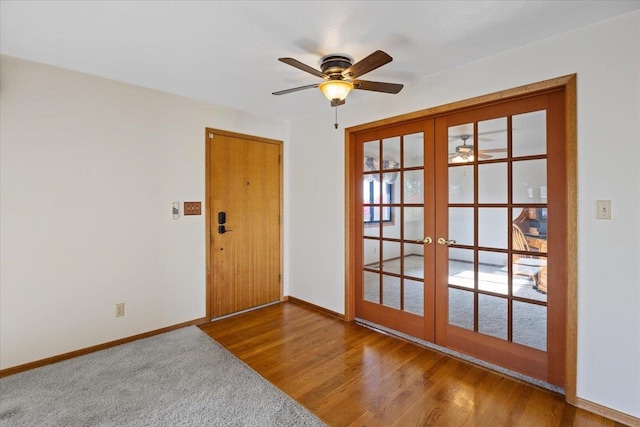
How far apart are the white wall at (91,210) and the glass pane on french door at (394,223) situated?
181cm

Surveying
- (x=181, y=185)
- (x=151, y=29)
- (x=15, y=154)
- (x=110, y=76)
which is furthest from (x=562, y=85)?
(x=15, y=154)

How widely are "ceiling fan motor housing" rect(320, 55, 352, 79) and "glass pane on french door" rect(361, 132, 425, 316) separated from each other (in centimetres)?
101

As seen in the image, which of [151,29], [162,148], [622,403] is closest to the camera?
[622,403]

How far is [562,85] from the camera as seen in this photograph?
6.59 ft

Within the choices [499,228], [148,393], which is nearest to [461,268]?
[499,228]

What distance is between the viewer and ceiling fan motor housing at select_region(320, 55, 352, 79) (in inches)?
85.0

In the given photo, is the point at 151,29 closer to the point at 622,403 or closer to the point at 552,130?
the point at 552,130

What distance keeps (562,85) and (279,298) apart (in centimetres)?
356

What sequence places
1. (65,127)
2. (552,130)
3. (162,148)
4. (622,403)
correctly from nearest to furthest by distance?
(622,403) → (552,130) → (65,127) → (162,148)

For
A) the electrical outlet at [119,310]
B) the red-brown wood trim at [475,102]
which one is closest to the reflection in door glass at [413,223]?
the red-brown wood trim at [475,102]

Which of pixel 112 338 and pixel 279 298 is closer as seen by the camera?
pixel 112 338

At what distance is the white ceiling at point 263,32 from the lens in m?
1.73

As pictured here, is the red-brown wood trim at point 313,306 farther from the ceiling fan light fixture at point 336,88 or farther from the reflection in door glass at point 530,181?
the ceiling fan light fixture at point 336,88

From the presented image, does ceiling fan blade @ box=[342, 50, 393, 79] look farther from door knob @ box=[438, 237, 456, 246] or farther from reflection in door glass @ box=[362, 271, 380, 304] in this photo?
reflection in door glass @ box=[362, 271, 380, 304]
